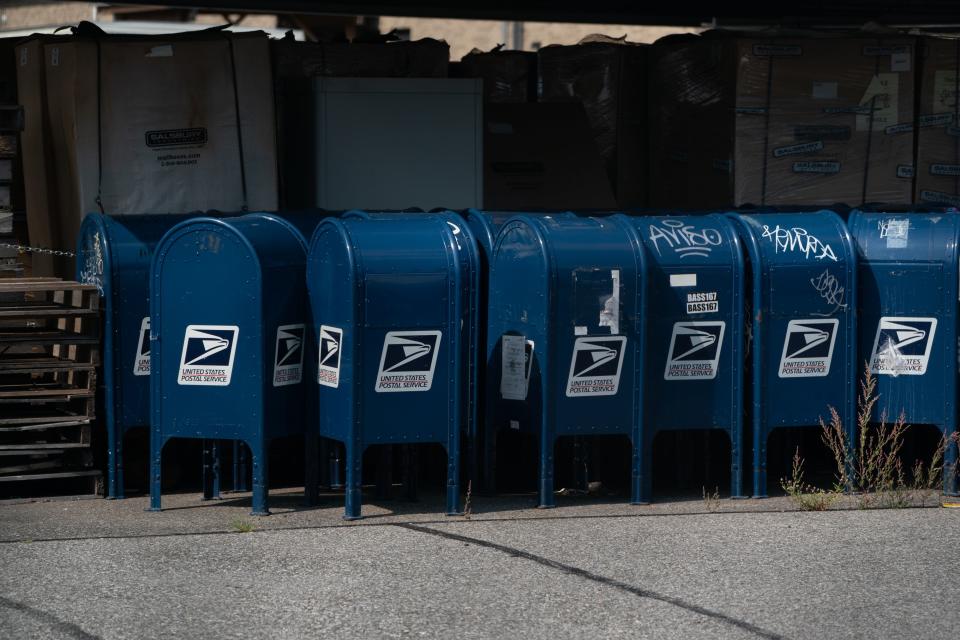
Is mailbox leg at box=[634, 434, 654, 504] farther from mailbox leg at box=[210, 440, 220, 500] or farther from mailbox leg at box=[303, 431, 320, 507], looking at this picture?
mailbox leg at box=[210, 440, 220, 500]

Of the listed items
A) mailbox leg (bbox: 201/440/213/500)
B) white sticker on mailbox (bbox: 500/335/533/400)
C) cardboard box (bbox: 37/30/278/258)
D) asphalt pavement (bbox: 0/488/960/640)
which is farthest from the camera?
cardboard box (bbox: 37/30/278/258)

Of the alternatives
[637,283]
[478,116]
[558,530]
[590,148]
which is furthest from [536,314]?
[590,148]

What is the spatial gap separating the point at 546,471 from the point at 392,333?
1.17 m

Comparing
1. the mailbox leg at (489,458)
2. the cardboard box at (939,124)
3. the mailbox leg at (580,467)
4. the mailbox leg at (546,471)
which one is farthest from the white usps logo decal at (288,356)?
the cardboard box at (939,124)

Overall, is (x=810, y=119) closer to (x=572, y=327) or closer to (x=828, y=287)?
(x=828, y=287)

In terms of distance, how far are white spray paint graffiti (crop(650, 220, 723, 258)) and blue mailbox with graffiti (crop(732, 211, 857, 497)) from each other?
0.23 meters

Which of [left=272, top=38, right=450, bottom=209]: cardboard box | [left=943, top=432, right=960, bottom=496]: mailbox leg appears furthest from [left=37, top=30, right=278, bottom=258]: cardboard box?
[left=943, top=432, right=960, bottom=496]: mailbox leg

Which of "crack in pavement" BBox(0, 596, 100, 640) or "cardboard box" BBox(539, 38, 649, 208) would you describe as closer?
"crack in pavement" BBox(0, 596, 100, 640)

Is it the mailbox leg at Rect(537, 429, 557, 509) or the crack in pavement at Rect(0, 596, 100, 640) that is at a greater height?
the mailbox leg at Rect(537, 429, 557, 509)

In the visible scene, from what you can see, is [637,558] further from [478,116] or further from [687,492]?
[478,116]

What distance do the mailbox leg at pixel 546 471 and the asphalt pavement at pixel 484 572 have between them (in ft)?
0.51

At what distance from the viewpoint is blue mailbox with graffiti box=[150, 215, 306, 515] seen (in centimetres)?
798

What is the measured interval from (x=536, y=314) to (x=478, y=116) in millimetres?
3756

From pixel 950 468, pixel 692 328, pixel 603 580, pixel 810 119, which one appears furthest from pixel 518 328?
pixel 810 119
